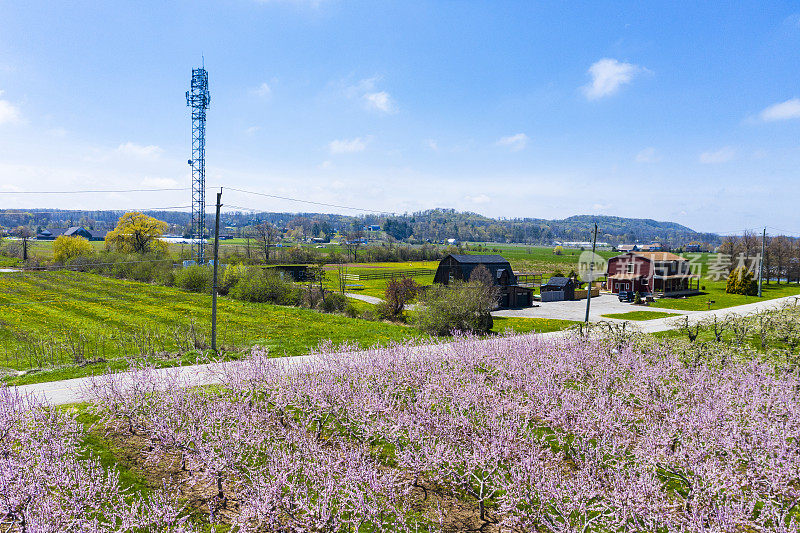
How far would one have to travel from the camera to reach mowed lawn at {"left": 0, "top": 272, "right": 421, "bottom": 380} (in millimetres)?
17906

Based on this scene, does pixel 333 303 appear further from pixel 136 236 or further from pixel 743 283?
pixel 743 283

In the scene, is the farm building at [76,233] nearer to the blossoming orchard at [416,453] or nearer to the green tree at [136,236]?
the green tree at [136,236]

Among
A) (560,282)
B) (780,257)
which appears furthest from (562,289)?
(780,257)

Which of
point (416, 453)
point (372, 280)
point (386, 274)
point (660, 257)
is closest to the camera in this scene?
point (416, 453)

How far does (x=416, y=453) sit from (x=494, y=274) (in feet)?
127

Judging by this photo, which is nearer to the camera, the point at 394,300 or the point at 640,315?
the point at 394,300

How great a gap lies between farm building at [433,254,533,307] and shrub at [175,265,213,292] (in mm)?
22895

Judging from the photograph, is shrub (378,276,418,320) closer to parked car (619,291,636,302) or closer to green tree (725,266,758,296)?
parked car (619,291,636,302)

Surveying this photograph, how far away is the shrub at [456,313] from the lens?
2378cm

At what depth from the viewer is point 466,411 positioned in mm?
9578

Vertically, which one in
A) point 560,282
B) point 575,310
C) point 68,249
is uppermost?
point 68,249

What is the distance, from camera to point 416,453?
725cm

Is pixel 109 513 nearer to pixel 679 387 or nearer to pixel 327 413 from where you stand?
pixel 327 413

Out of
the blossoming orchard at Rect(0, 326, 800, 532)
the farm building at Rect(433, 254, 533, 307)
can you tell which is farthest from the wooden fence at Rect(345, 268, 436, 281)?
the blossoming orchard at Rect(0, 326, 800, 532)
